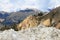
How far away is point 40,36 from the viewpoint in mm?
11984

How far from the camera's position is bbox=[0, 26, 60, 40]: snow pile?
10745 mm

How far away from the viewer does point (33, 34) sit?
1222cm

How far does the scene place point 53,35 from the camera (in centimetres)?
1208

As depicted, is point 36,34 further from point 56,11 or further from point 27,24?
point 27,24

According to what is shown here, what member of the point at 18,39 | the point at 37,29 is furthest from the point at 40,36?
the point at 18,39

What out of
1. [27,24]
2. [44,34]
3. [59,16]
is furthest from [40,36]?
[27,24]

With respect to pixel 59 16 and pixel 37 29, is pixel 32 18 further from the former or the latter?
pixel 37 29

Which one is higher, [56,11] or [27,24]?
[56,11]

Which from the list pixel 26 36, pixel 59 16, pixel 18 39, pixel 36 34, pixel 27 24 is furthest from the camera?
pixel 27 24

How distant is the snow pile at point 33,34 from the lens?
10.7 m

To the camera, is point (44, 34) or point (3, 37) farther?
point (44, 34)

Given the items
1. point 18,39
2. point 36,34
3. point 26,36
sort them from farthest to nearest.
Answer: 1. point 36,34
2. point 26,36
3. point 18,39

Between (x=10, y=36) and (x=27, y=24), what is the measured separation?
76.4 ft

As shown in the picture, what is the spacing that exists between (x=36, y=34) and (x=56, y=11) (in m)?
19.3
